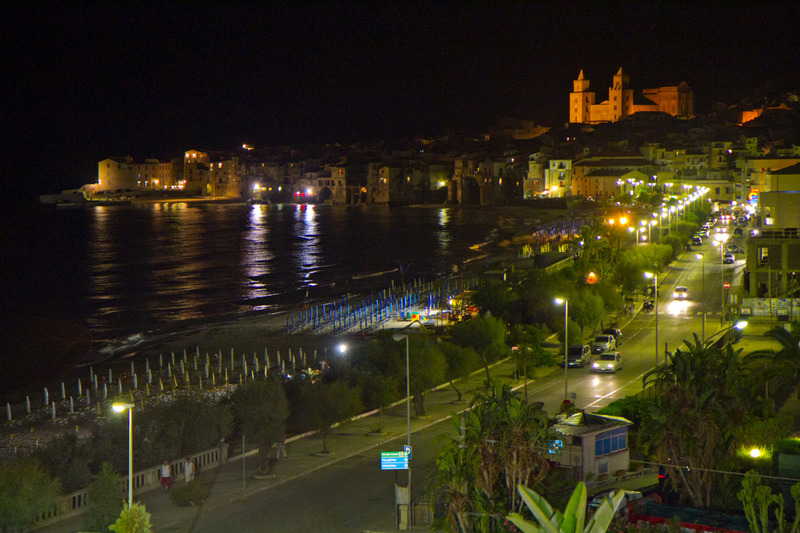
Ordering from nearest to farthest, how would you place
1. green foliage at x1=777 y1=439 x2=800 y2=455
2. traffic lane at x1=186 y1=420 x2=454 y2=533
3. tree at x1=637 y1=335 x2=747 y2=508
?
traffic lane at x1=186 y1=420 x2=454 y2=533 < tree at x1=637 y1=335 x2=747 y2=508 < green foliage at x1=777 y1=439 x2=800 y2=455

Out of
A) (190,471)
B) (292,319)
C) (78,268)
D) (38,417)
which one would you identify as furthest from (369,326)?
(78,268)

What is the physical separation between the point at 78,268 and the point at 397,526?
46.4m

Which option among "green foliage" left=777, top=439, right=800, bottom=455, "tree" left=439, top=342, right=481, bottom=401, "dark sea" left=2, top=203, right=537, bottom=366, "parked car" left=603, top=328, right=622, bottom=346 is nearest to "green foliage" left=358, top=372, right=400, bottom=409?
"tree" left=439, top=342, right=481, bottom=401

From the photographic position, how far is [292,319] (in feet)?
96.6

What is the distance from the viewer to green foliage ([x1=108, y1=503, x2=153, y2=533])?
8.57m

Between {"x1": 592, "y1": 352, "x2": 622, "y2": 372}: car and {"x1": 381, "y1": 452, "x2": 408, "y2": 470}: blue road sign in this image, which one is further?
{"x1": 592, "y1": 352, "x2": 622, "y2": 372}: car

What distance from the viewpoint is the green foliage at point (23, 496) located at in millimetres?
10031

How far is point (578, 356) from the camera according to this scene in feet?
64.0

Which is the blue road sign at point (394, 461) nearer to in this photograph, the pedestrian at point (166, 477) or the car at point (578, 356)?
the pedestrian at point (166, 477)

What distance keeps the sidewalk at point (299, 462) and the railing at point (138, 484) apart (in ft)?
0.41

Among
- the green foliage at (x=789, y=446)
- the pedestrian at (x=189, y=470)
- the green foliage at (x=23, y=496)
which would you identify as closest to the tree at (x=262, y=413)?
the pedestrian at (x=189, y=470)

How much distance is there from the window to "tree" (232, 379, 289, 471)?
4.57m

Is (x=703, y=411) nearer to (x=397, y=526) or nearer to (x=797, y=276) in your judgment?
(x=397, y=526)

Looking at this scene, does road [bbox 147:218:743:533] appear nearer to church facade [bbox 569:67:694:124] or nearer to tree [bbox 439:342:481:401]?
tree [bbox 439:342:481:401]
